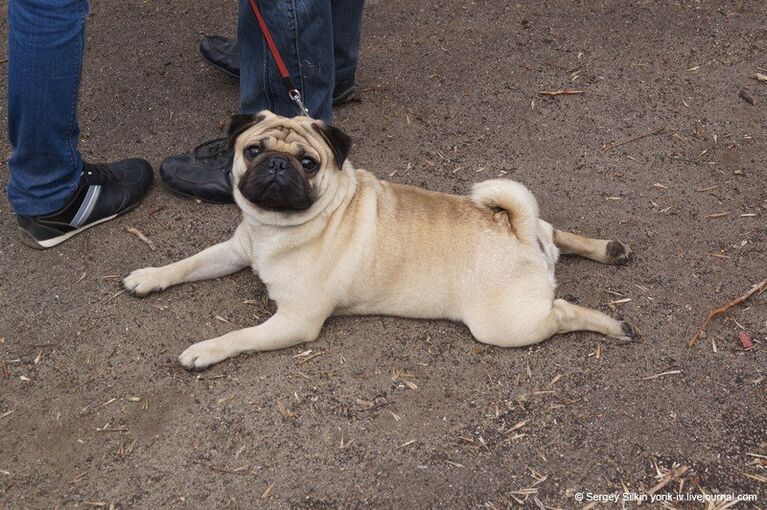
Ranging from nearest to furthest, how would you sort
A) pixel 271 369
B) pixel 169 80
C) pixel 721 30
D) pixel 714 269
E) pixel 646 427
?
pixel 646 427 < pixel 271 369 < pixel 714 269 < pixel 169 80 < pixel 721 30

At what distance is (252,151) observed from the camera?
329 cm

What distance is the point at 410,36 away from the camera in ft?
18.4

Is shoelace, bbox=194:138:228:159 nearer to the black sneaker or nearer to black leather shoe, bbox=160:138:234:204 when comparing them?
black leather shoe, bbox=160:138:234:204

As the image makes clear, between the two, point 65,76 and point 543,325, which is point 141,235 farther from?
point 543,325

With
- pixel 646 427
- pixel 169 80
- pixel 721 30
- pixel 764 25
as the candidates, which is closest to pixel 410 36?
pixel 169 80

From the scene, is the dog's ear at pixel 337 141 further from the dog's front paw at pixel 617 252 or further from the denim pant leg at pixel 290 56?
the dog's front paw at pixel 617 252

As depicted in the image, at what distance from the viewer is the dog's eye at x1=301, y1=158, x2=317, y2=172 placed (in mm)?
3227

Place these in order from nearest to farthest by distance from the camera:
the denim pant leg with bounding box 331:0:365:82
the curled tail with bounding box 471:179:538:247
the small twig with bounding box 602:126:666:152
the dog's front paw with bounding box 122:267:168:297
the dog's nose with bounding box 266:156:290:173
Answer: the dog's nose with bounding box 266:156:290:173, the curled tail with bounding box 471:179:538:247, the dog's front paw with bounding box 122:267:168:297, the denim pant leg with bounding box 331:0:365:82, the small twig with bounding box 602:126:666:152

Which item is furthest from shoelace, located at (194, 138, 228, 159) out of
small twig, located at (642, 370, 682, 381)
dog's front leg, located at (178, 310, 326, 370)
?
small twig, located at (642, 370, 682, 381)

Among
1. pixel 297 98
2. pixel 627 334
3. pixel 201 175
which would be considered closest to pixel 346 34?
pixel 297 98

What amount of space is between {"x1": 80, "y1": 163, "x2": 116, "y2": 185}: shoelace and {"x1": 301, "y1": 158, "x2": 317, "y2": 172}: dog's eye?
4.78 ft

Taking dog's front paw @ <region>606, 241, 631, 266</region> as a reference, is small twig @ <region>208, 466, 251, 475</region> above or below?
below

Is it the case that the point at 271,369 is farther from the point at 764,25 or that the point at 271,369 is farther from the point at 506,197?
the point at 764,25

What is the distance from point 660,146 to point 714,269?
44.8 inches
